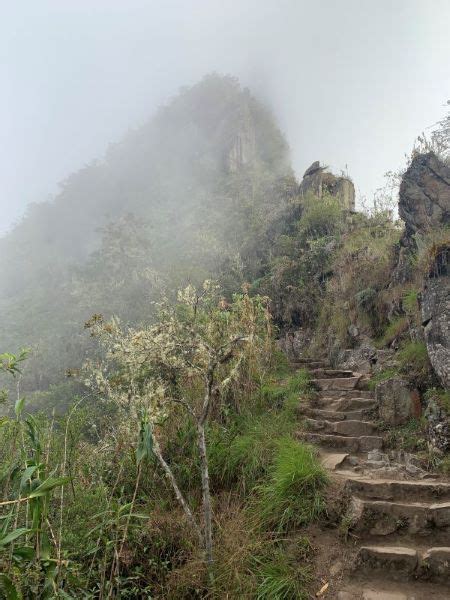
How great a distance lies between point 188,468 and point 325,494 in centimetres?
156

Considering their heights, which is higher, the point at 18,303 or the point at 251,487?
the point at 18,303

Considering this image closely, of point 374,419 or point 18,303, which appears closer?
point 374,419

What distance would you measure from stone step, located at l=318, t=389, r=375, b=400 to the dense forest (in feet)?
0.24

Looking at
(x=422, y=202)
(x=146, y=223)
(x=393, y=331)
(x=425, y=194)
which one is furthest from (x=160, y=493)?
(x=146, y=223)

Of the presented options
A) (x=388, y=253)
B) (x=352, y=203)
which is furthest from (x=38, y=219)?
(x=388, y=253)

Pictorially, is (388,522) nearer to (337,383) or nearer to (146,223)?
(337,383)

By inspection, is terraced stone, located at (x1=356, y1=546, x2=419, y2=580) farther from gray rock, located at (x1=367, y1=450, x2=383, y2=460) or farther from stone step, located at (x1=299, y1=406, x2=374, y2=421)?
stone step, located at (x1=299, y1=406, x2=374, y2=421)

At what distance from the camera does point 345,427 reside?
18.5 ft

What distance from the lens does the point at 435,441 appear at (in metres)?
4.59

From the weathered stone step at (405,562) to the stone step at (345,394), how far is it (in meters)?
3.23

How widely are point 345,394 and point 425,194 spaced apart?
15.2 ft

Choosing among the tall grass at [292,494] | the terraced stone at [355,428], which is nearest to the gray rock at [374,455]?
the terraced stone at [355,428]

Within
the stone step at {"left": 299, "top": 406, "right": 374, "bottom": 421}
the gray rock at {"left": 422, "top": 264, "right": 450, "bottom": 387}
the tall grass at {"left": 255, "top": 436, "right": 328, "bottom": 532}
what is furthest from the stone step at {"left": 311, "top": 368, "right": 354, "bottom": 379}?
the tall grass at {"left": 255, "top": 436, "right": 328, "bottom": 532}

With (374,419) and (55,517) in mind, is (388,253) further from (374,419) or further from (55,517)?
(55,517)
